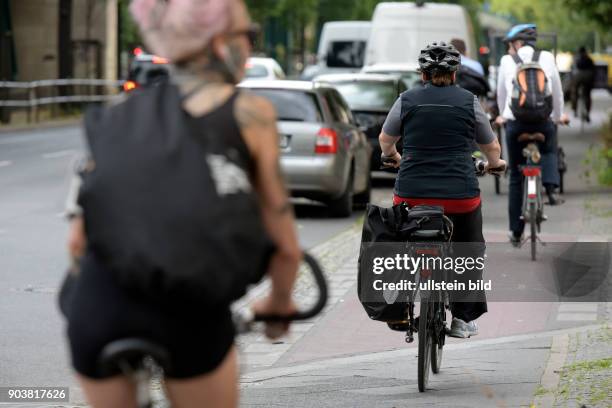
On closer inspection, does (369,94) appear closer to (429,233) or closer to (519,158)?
(519,158)

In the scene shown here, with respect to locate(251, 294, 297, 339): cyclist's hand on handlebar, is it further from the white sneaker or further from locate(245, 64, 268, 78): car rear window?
locate(245, 64, 268, 78): car rear window

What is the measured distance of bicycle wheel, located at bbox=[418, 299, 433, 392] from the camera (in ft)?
24.7

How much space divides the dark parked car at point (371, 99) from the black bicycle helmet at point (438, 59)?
12142 mm

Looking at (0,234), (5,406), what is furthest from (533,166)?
(5,406)

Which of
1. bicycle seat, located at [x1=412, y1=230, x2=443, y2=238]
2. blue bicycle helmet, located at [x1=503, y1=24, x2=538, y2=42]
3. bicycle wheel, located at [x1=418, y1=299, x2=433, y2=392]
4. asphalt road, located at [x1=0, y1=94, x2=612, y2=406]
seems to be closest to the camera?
bicycle wheel, located at [x1=418, y1=299, x2=433, y2=392]

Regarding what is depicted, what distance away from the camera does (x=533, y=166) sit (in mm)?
13453

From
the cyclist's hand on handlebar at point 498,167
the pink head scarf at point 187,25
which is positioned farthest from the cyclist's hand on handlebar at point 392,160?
the pink head scarf at point 187,25

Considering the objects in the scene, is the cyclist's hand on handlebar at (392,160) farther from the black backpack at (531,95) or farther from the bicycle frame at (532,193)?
the black backpack at (531,95)

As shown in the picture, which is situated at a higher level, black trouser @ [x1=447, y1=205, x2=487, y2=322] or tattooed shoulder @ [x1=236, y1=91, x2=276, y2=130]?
tattooed shoulder @ [x1=236, y1=91, x2=276, y2=130]

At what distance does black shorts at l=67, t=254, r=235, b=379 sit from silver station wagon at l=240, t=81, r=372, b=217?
44.5 feet

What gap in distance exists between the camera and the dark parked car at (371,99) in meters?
20.7

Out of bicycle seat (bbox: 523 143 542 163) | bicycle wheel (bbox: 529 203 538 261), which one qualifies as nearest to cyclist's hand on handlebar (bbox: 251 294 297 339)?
bicycle wheel (bbox: 529 203 538 261)

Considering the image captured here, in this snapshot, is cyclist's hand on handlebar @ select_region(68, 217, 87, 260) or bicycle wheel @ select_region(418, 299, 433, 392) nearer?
cyclist's hand on handlebar @ select_region(68, 217, 87, 260)

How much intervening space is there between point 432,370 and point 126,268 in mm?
4904
